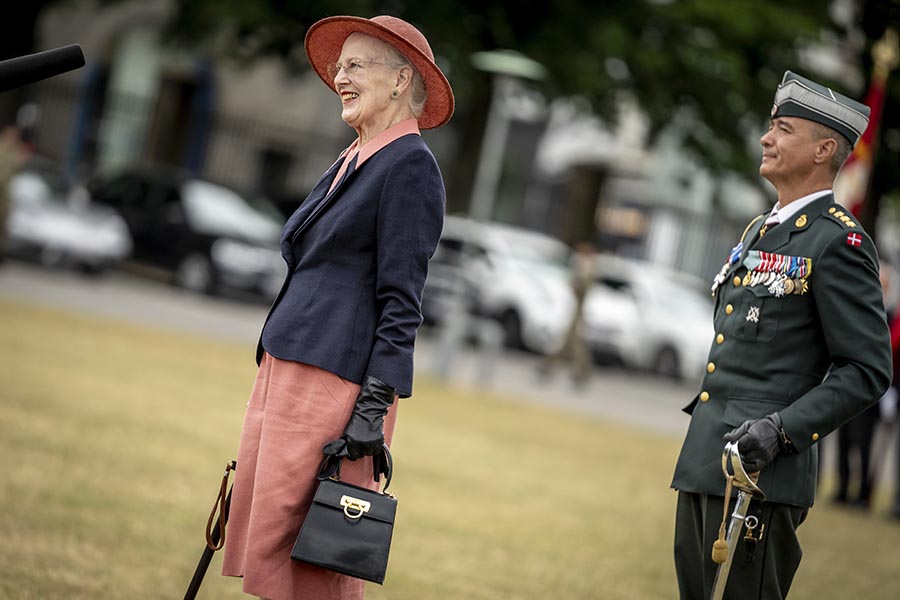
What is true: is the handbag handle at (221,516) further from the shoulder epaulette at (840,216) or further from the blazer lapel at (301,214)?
the shoulder epaulette at (840,216)

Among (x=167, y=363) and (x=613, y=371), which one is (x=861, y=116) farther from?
(x=613, y=371)

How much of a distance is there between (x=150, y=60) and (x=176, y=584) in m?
31.9

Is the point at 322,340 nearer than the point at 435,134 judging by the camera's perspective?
Yes

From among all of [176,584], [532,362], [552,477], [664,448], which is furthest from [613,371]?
[176,584]

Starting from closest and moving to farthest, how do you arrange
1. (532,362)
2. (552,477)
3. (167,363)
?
(552,477), (167,363), (532,362)

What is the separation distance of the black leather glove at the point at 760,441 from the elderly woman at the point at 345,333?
3.26 ft

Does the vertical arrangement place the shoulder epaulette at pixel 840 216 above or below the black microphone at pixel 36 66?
above

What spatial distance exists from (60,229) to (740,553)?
21632 millimetres


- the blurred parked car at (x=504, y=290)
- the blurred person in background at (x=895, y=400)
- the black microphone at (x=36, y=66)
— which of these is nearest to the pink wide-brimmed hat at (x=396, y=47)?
the black microphone at (x=36, y=66)

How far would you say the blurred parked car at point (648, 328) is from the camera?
27.9m

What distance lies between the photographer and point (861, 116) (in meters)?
4.54

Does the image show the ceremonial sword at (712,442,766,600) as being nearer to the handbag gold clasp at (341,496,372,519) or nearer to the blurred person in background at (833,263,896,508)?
the handbag gold clasp at (341,496,372,519)

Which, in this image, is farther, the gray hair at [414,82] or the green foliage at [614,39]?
the green foliage at [614,39]

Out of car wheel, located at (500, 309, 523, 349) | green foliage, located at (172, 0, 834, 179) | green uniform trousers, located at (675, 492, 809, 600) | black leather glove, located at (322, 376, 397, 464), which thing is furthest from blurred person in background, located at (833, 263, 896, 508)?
car wheel, located at (500, 309, 523, 349)
